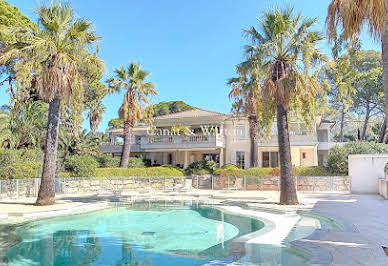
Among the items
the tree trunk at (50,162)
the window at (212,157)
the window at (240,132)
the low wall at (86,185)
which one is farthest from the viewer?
the window at (212,157)

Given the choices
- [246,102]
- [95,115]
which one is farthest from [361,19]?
[95,115]

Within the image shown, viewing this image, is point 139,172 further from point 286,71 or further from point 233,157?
point 286,71

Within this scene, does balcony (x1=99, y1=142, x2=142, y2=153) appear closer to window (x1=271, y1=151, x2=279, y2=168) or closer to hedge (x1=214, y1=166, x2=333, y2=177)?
hedge (x1=214, y1=166, x2=333, y2=177)

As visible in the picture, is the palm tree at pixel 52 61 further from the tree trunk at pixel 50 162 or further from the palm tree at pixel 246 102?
the palm tree at pixel 246 102

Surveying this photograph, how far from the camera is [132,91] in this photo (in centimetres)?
2681

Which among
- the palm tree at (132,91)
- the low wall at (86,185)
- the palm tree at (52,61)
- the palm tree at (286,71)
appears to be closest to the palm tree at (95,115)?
the palm tree at (132,91)

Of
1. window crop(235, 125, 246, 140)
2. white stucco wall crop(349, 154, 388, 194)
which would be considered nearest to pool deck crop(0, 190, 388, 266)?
white stucco wall crop(349, 154, 388, 194)

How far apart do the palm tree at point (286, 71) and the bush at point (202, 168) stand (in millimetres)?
13092

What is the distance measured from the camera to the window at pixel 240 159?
108 ft

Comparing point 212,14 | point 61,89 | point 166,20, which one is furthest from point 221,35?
point 61,89

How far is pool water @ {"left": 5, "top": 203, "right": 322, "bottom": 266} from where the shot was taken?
24.5 ft

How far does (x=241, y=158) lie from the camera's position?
33.0 m

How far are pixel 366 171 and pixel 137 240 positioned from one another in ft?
54.3

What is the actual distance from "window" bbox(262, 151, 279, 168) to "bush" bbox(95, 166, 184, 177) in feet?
32.1
